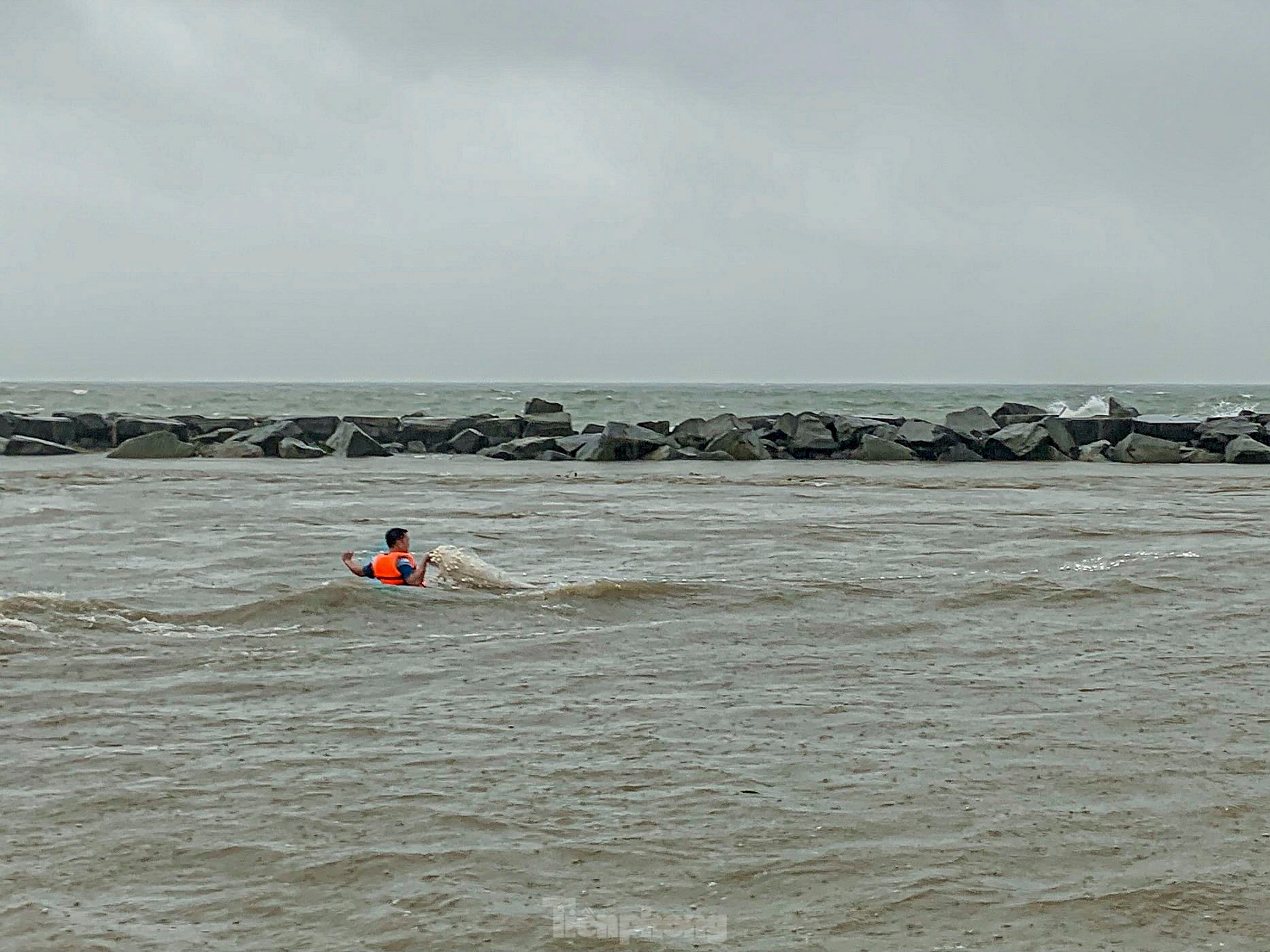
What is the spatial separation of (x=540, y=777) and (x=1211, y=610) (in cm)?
662

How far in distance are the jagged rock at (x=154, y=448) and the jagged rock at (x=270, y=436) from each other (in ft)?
4.69

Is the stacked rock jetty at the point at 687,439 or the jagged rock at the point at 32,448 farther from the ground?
the stacked rock jetty at the point at 687,439

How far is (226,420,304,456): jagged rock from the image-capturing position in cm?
3216

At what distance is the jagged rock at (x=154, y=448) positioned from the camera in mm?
30766

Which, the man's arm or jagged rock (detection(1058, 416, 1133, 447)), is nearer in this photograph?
the man's arm

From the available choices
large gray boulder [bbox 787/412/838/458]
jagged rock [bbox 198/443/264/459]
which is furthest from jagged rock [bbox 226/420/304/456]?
large gray boulder [bbox 787/412/838/458]

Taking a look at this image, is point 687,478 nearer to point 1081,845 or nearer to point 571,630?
point 571,630

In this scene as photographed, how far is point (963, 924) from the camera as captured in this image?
453 centimetres

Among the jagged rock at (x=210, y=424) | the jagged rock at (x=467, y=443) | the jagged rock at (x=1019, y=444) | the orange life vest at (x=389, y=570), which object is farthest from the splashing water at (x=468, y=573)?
the jagged rock at (x=210, y=424)

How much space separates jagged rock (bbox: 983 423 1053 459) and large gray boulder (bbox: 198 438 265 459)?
16162mm

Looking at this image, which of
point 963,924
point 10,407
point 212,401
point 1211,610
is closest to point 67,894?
point 963,924

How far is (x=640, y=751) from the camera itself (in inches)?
257

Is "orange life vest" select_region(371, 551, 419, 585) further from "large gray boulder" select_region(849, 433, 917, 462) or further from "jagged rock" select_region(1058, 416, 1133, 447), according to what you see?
"jagged rock" select_region(1058, 416, 1133, 447)

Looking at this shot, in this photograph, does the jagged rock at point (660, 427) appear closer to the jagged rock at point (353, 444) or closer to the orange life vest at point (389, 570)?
the jagged rock at point (353, 444)
